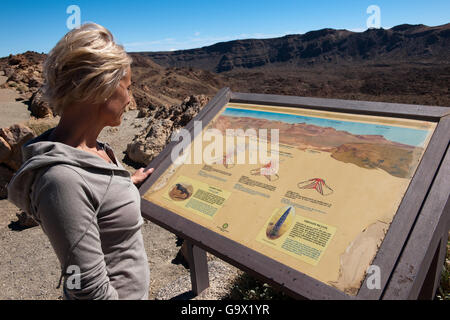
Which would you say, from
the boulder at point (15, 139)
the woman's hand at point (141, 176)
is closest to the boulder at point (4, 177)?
the boulder at point (15, 139)

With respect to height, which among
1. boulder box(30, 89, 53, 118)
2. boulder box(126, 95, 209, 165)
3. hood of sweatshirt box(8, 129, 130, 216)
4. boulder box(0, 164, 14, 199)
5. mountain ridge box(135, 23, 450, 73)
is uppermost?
mountain ridge box(135, 23, 450, 73)

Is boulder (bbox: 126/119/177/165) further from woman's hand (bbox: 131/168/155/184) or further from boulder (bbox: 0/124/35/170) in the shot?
woman's hand (bbox: 131/168/155/184)

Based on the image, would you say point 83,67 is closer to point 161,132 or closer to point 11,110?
point 161,132

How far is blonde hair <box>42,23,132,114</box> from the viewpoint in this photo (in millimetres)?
1057

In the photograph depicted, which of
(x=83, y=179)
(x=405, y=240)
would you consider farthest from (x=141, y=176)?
(x=405, y=240)

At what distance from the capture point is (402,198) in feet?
4.20

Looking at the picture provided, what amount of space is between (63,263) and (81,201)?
0.22 m

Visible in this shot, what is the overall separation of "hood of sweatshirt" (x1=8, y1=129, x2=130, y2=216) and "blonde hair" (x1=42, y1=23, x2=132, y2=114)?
0.17 metres

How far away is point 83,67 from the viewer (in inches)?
41.5

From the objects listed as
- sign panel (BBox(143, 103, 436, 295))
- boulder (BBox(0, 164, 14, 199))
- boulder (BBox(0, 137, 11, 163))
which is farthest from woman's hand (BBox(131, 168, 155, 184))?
boulder (BBox(0, 164, 14, 199))

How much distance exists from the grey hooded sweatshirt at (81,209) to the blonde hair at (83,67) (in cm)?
19

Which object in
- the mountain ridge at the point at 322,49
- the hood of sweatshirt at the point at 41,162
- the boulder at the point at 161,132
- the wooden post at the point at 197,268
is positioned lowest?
the wooden post at the point at 197,268

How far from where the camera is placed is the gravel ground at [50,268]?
305cm

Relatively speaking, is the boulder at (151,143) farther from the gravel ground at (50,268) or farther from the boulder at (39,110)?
the boulder at (39,110)
